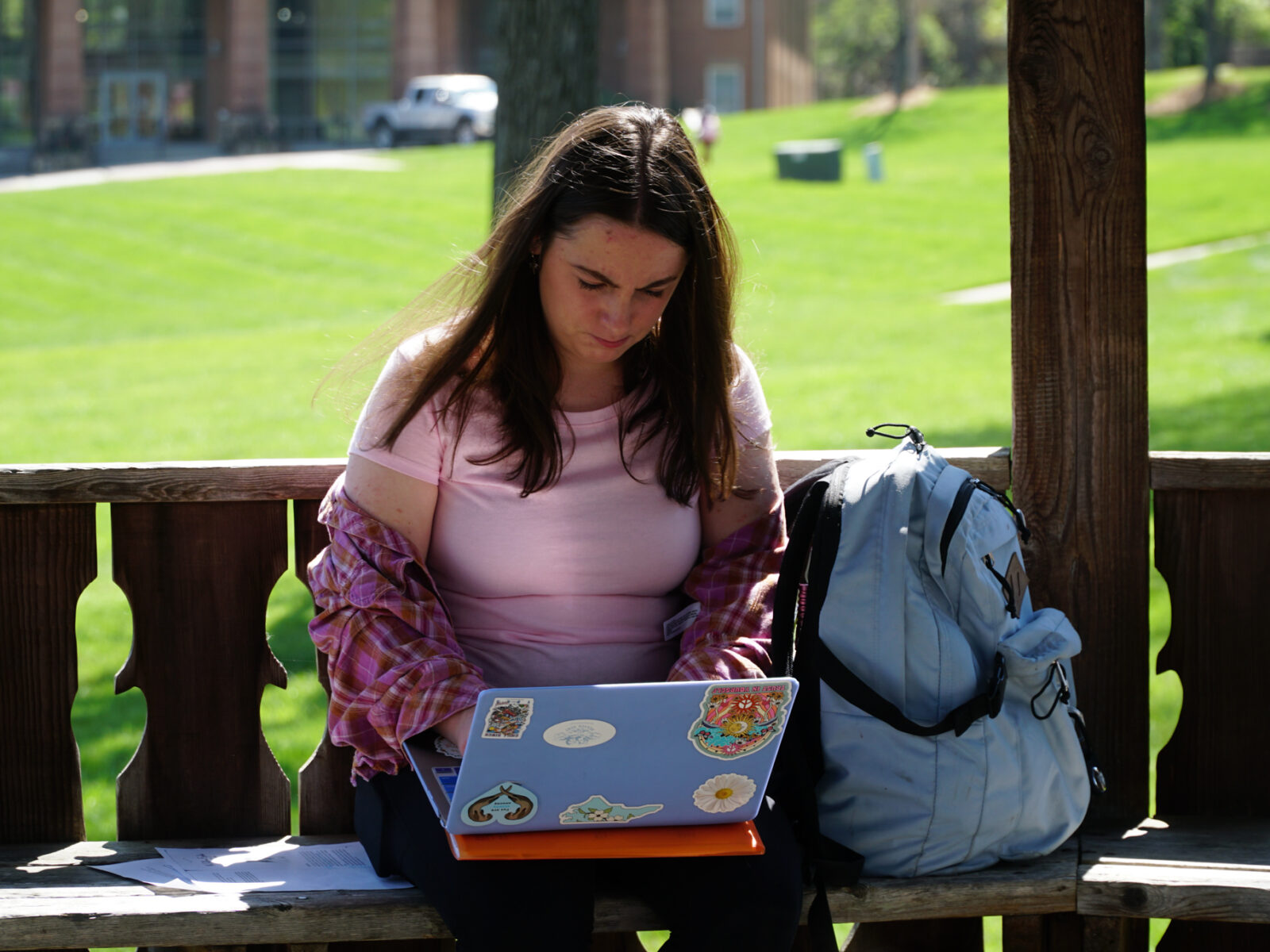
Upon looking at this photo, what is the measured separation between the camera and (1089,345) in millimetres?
2506

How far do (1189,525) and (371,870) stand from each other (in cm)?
163

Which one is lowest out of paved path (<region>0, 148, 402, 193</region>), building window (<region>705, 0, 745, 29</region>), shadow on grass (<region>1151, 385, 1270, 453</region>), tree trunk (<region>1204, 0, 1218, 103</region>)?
shadow on grass (<region>1151, 385, 1270, 453</region>)

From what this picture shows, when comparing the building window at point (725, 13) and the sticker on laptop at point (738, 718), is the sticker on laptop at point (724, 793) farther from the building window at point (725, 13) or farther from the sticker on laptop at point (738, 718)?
the building window at point (725, 13)

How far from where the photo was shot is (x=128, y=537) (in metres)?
2.55

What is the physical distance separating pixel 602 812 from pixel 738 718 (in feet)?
0.83

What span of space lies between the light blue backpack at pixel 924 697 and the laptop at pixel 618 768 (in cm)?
22

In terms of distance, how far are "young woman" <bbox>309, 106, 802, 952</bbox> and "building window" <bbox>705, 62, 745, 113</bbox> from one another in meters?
46.9

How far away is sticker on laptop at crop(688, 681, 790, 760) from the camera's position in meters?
1.90

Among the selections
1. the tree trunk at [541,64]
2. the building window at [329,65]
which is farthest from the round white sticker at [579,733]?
the building window at [329,65]

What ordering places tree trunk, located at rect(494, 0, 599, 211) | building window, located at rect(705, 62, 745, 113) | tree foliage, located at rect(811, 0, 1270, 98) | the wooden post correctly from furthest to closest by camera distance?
building window, located at rect(705, 62, 745, 113), tree foliage, located at rect(811, 0, 1270, 98), tree trunk, located at rect(494, 0, 599, 211), the wooden post

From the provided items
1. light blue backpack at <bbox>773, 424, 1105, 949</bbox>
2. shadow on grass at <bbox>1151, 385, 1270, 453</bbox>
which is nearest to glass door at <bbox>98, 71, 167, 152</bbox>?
shadow on grass at <bbox>1151, 385, 1270, 453</bbox>

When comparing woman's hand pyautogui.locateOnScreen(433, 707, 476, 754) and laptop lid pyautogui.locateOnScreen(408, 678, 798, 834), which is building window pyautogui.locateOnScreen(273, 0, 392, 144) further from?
laptop lid pyautogui.locateOnScreen(408, 678, 798, 834)

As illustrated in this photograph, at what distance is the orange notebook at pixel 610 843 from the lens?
6.48 feet

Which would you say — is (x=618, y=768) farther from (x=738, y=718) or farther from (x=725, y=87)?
(x=725, y=87)
